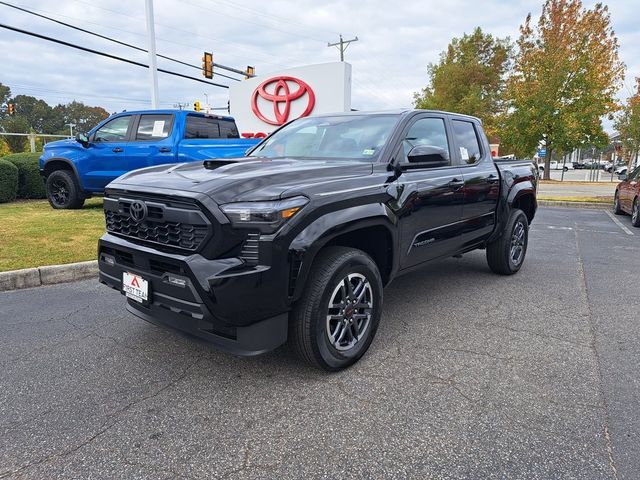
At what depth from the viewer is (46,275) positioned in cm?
513

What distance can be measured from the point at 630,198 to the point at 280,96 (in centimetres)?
1084

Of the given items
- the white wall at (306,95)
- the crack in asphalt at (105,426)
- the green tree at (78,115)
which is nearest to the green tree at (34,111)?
the green tree at (78,115)

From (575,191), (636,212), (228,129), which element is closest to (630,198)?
(636,212)

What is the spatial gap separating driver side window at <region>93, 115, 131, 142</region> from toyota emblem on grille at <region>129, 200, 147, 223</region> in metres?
6.81

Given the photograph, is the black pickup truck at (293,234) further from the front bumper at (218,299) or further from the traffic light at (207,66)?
the traffic light at (207,66)

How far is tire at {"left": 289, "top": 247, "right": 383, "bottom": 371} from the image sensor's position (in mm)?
2840

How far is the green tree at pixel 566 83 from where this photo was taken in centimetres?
2344

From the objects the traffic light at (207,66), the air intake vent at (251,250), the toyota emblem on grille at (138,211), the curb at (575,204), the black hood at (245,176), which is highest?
the traffic light at (207,66)

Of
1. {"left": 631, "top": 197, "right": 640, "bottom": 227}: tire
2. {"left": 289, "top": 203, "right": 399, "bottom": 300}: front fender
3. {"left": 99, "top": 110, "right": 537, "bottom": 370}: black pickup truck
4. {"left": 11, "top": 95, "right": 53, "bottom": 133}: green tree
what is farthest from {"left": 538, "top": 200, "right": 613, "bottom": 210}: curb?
{"left": 11, "top": 95, "right": 53, "bottom": 133}: green tree

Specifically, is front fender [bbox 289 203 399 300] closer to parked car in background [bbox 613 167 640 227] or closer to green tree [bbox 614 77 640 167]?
parked car in background [bbox 613 167 640 227]

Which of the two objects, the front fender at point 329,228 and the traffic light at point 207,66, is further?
the traffic light at point 207,66

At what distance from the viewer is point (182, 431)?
248cm

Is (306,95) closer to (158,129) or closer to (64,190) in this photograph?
(158,129)

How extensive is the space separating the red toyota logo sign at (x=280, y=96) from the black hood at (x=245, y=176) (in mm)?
12089
